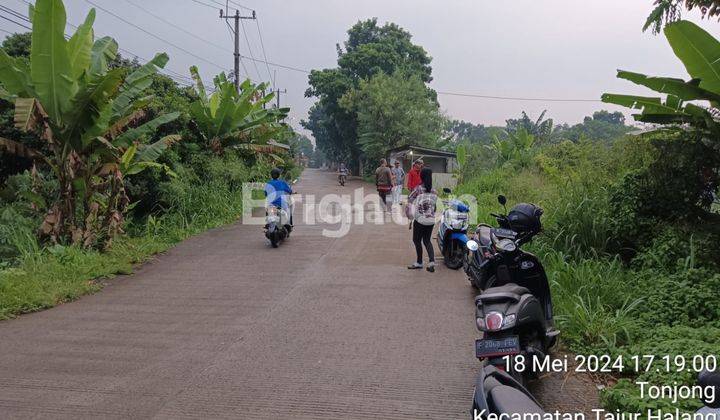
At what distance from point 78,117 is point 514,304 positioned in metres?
7.70

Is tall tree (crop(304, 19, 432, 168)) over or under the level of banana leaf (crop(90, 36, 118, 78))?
over

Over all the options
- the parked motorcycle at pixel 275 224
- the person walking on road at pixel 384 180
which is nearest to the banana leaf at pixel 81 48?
the parked motorcycle at pixel 275 224

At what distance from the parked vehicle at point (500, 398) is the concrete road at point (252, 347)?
106cm

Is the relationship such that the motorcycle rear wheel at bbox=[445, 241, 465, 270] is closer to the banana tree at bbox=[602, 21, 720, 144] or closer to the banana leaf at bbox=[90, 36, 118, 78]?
the banana tree at bbox=[602, 21, 720, 144]

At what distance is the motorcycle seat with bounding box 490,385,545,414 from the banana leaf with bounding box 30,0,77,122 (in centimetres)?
805

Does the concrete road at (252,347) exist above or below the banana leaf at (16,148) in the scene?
below

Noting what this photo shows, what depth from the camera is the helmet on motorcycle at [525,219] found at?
493 centimetres

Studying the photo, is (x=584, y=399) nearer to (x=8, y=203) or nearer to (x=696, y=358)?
(x=696, y=358)

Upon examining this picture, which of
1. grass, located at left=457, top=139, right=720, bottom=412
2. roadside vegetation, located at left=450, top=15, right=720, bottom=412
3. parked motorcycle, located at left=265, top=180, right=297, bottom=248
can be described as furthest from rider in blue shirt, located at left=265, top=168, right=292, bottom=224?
roadside vegetation, located at left=450, top=15, right=720, bottom=412

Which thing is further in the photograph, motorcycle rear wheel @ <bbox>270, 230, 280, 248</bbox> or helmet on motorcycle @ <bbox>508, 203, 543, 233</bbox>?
motorcycle rear wheel @ <bbox>270, 230, 280, 248</bbox>

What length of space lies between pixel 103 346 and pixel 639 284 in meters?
5.88

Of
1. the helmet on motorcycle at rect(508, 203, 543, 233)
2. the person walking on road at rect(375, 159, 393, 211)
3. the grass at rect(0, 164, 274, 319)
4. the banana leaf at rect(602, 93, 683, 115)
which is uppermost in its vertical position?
the banana leaf at rect(602, 93, 683, 115)

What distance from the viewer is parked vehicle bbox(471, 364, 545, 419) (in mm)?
2750

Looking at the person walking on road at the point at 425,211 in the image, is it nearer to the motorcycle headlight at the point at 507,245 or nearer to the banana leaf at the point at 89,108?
the motorcycle headlight at the point at 507,245
